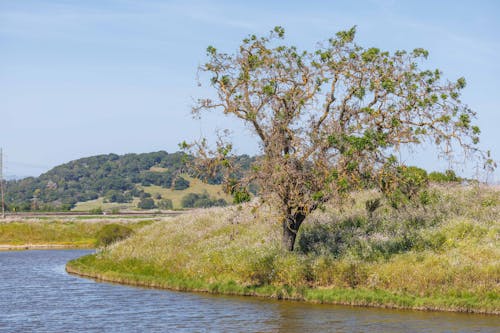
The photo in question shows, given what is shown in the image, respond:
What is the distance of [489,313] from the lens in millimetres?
29109

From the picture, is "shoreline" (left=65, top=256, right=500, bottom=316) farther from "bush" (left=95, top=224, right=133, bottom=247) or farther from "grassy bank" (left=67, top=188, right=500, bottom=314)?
"bush" (left=95, top=224, right=133, bottom=247)

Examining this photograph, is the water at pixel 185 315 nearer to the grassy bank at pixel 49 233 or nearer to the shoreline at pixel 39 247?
the shoreline at pixel 39 247

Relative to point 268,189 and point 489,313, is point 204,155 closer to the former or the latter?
point 268,189

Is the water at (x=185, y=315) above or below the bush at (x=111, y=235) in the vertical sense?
below

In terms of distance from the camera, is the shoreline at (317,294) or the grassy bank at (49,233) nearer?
the shoreline at (317,294)

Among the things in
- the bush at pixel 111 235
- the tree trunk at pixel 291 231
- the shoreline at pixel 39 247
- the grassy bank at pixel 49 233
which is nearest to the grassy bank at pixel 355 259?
the tree trunk at pixel 291 231

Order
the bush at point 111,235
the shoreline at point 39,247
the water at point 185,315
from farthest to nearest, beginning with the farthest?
the shoreline at point 39,247, the bush at point 111,235, the water at point 185,315

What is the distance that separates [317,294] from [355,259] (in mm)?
3355

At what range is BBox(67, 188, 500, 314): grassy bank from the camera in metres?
31.6

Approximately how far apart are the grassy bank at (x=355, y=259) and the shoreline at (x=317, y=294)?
0.17 feet

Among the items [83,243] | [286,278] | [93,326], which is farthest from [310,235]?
[83,243]

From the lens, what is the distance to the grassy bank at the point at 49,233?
83.9 m

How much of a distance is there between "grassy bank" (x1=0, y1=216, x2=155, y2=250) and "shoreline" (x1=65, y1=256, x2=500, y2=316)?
43975 mm

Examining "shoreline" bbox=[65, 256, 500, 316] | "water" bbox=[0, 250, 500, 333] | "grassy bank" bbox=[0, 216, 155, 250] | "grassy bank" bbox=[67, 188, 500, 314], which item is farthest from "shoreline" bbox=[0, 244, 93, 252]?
"water" bbox=[0, 250, 500, 333]
